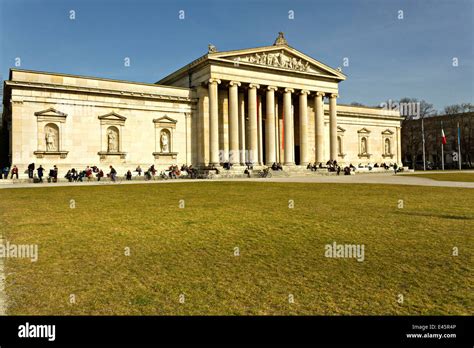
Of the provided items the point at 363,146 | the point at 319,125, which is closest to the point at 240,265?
the point at 319,125

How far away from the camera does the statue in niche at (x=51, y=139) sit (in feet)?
130

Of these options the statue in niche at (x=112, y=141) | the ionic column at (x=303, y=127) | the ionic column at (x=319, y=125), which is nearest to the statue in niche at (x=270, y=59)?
the ionic column at (x=303, y=127)

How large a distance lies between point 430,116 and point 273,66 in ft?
210

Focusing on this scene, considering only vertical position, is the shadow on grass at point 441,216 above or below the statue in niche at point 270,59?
below

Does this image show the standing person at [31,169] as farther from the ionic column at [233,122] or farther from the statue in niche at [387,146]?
the statue in niche at [387,146]

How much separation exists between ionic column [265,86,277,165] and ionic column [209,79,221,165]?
25.5 ft

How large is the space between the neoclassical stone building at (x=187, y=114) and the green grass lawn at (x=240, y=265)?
3143 cm

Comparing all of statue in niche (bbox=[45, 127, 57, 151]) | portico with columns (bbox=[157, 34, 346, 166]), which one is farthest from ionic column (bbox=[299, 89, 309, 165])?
statue in niche (bbox=[45, 127, 57, 151])

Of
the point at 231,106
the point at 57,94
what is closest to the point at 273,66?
the point at 231,106

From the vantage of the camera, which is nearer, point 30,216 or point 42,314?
point 42,314

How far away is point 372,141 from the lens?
69.9m

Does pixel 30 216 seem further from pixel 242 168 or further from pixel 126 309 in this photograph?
pixel 242 168

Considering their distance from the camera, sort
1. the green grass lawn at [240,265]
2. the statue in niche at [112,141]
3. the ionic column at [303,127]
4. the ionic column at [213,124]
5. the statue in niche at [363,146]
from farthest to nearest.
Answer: the statue in niche at [363,146] → the ionic column at [303,127] → the ionic column at [213,124] → the statue in niche at [112,141] → the green grass lawn at [240,265]

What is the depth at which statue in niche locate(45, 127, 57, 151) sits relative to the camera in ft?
130
